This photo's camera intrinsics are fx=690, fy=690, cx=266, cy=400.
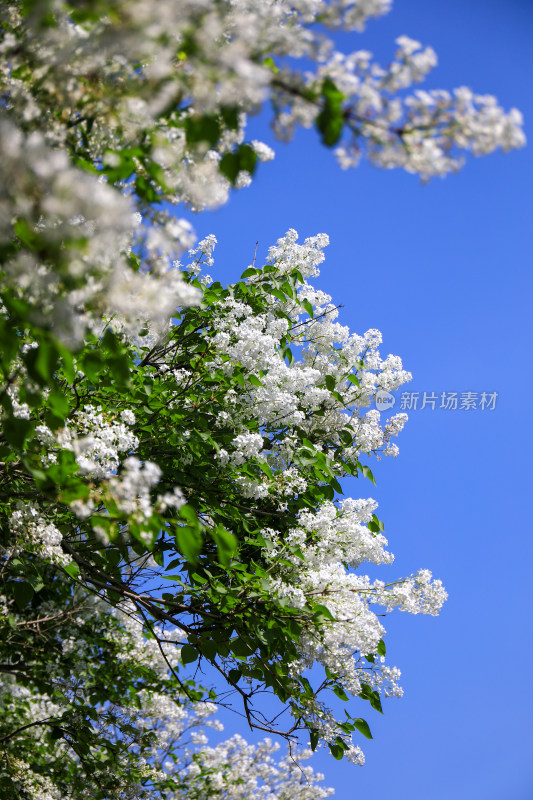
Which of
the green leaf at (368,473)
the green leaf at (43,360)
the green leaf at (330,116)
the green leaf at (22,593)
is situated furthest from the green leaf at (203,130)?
the green leaf at (368,473)

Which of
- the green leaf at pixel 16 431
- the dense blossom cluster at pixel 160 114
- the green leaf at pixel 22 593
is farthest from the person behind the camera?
the green leaf at pixel 22 593

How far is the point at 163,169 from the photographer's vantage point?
207 centimetres

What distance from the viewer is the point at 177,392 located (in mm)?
4801

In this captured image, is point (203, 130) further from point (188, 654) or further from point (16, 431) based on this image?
point (188, 654)

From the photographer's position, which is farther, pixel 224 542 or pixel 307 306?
pixel 307 306

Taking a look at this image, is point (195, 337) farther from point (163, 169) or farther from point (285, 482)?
point (163, 169)

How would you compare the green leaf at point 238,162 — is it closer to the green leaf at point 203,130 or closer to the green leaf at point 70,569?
the green leaf at point 203,130

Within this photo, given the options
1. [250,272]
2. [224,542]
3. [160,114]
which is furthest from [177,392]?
[160,114]

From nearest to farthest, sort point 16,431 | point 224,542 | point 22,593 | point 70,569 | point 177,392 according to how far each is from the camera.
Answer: point 16,431, point 224,542, point 70,569, point 22,593, point 177,392

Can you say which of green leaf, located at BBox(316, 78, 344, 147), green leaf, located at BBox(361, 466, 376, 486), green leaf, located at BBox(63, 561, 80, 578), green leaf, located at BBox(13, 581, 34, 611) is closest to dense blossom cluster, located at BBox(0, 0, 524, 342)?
green leaf, located at BBox(316, 78, 344, 147)

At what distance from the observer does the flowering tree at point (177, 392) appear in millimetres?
1758

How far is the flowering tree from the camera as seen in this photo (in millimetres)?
1758

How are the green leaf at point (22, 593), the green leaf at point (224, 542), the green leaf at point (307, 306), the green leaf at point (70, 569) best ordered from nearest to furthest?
the green leaf at point (224, 542), the green leaf at point (70, 569), the green leaf at point (22, 593), the green leaf at point (307, 306)

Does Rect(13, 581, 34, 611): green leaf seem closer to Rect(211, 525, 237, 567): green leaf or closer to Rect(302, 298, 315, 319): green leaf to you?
Rect(211, 525, 237, 567): green leaf
